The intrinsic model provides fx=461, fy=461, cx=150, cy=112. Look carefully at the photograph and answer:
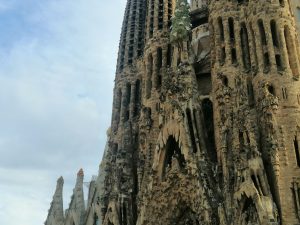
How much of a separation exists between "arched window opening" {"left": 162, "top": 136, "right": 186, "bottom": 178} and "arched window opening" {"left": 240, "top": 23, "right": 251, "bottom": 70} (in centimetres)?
540

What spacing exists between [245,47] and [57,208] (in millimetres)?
19940

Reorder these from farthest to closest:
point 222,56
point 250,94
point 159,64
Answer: point 159,64 < point 222,56 < point 250,94

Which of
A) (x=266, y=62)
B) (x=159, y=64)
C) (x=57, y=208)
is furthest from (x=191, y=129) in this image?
(x=57, y=208)

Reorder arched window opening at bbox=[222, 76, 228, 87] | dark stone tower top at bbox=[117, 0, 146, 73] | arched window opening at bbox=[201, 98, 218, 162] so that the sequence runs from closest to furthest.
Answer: arched window opening at bbox=[201, 98, 218, 162]
arched window opening at bbox=[222, 76, 228, 87]
dark stone tower top at bbox=[117, 0, 146, 73]

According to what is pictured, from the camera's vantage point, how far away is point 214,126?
23438mm

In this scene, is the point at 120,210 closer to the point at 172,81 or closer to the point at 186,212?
the point at 186,212

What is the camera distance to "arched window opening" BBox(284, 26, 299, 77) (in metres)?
22.8

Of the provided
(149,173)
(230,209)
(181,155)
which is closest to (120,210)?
(149,173)

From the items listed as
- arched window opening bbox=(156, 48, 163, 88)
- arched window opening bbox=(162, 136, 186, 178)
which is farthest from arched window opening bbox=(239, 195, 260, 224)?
arched window opening bbox=(156, 48, 163, 88)

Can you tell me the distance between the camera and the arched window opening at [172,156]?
23.1 m

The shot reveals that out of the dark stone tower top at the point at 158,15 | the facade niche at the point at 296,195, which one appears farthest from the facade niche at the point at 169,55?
the facade niche at the point at 296,195

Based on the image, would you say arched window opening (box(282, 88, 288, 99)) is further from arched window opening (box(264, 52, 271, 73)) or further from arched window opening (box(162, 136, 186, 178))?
arched window opening (box(162, 136, 186, 178))

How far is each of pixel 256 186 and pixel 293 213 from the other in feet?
5.83

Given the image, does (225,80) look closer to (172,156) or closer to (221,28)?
(221,28)
